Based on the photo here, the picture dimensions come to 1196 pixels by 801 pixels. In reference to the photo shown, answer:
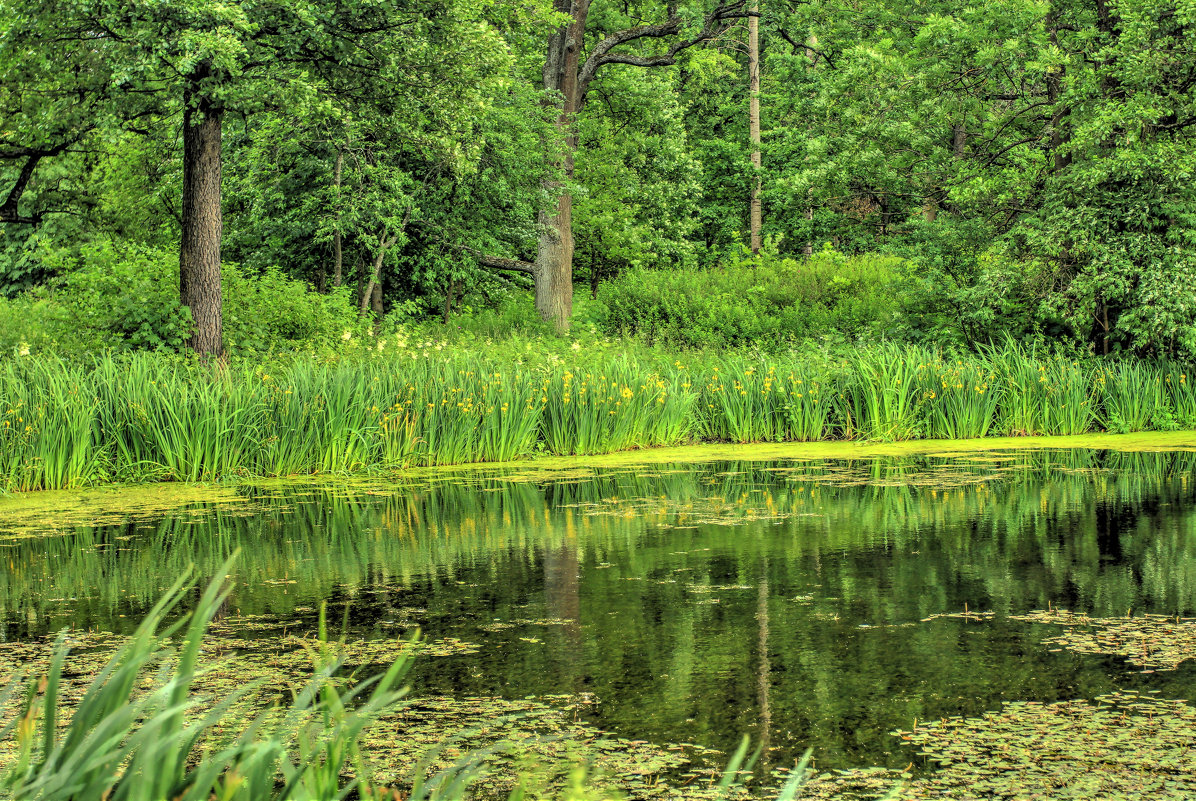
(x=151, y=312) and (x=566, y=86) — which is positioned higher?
(x=566, y=86)

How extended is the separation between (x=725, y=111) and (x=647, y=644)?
32446mm

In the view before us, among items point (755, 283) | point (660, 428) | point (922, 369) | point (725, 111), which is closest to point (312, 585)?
point (660, 428)

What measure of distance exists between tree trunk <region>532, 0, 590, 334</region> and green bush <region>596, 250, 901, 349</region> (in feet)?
2.93

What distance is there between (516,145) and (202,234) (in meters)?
7.90

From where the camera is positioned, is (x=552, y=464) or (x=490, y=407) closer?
(x=552, y=464)

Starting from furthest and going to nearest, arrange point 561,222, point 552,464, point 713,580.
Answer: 1. point 561,222
2. point 552,464
3. point 713,580

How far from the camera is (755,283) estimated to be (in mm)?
22859

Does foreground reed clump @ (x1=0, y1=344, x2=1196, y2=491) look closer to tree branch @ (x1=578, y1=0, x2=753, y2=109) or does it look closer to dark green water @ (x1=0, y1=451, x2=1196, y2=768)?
dark green water @ (x1=0, y1=451, x2=1196, y2=768)

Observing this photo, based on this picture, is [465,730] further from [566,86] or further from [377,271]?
[566,86]

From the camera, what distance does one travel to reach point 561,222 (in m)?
24.1

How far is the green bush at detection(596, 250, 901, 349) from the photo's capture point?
21094 mm

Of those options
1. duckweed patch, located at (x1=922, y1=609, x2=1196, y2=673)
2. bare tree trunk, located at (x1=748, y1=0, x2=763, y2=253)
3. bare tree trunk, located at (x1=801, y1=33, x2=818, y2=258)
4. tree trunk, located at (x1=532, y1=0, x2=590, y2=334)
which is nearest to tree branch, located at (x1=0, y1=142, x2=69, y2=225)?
tree trunk, located at (x1=532, y1=0, x2=590, y2=334)

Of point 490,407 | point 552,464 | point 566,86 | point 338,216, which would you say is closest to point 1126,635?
point 552,464

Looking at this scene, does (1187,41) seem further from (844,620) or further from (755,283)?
(844,620)
